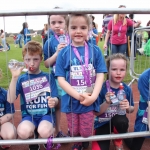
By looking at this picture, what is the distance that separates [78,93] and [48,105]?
0.57 m

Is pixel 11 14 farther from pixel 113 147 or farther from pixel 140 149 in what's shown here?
pixel 140 149

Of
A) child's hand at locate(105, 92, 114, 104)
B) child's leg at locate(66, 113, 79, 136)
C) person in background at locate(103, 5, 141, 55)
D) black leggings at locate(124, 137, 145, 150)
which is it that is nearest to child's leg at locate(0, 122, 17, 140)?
child's leg at locate(66, 113, 79, 136)

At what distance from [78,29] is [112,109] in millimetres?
1043

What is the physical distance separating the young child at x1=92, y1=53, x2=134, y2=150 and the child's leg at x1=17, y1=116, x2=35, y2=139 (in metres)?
0.74

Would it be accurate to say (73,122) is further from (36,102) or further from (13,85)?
(13,85)

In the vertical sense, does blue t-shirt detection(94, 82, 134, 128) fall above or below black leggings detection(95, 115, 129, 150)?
above

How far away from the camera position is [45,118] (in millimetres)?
2994

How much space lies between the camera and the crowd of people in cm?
257

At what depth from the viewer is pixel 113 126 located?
3057 mm

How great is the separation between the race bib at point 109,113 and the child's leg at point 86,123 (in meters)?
0.38

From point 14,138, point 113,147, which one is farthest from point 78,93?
point 113,147

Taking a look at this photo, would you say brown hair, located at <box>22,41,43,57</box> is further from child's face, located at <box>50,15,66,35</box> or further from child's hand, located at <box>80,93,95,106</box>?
child's hand, located at <box>80,93,95,106</box>

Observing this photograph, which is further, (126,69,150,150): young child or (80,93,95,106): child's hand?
(126,69,150,150): young child

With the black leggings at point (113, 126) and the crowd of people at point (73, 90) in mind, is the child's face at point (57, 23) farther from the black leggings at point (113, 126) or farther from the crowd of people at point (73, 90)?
the black leggings at point (113, 126)
